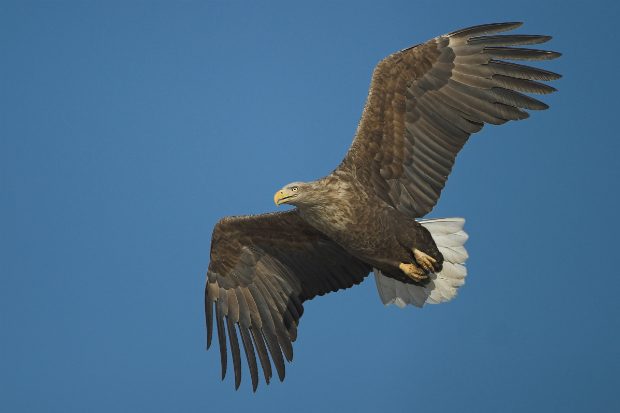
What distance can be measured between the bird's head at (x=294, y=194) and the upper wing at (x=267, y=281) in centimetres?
117

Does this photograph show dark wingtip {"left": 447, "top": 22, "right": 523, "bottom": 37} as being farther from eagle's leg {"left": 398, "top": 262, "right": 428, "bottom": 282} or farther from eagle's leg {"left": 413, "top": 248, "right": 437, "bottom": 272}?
eagle's leg {"left": 398, "top": 262, "right": 428, "bottom": 282}

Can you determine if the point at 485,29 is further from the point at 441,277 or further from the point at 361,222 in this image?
the point at 441,277

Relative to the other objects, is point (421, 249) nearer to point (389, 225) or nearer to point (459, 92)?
point (389, 225)

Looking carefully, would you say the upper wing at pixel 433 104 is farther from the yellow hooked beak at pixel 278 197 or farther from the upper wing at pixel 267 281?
A: the upper wing at pixel 267 281

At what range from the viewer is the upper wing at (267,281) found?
10.1 meters

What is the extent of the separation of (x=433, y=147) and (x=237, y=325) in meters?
2.54

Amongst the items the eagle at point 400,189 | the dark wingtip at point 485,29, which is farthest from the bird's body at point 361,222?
the dark wingtip at point 485,29

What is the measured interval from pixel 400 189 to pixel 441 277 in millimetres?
950

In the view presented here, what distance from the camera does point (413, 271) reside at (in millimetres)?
9336

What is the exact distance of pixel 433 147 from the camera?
9406mm

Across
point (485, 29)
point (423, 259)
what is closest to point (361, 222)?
point (423, 259)

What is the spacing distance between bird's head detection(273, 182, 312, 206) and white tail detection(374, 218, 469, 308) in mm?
1279

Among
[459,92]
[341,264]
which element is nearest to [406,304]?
[341,264]

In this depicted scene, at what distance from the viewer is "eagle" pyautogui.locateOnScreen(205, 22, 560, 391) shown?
8.98 metres
